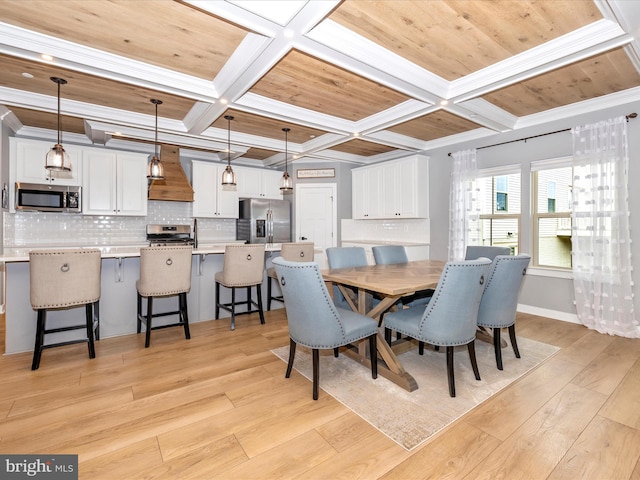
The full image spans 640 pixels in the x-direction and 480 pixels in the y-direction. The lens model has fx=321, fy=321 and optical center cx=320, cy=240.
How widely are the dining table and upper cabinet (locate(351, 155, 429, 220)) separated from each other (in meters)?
2.66

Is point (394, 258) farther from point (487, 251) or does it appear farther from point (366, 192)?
point (366, 192)

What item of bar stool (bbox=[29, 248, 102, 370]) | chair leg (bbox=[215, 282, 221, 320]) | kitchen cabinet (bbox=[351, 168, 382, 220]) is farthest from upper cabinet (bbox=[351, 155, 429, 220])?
bar stool (bbox=[29, 248, 102, 370])

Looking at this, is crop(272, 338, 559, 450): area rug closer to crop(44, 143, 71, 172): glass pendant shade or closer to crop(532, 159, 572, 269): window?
crop(532, 159, 572, 269): window

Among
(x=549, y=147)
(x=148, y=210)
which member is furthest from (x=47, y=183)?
(x=549, y=147)

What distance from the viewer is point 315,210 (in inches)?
262

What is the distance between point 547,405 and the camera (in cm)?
215

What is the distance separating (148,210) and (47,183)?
1.40 metres

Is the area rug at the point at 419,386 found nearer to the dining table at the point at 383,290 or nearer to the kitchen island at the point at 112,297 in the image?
the dining table at the point at 383,290

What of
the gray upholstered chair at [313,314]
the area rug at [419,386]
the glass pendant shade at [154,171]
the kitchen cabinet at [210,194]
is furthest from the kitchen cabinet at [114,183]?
the gray upholstered chair at [313,314]

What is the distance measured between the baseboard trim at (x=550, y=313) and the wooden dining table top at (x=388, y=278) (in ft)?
7.12

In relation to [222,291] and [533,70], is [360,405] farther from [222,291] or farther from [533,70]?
[533,70]

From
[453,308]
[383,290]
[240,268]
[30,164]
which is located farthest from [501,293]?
[30,164]

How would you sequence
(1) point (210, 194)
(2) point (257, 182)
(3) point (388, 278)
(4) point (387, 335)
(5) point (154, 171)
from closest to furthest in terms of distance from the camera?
(3) point (388, 278), (4) point (387, 335), (5) point (154, 171), (1) point (210, 194), (2) point (257, 182)

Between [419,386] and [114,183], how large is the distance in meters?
5.25
